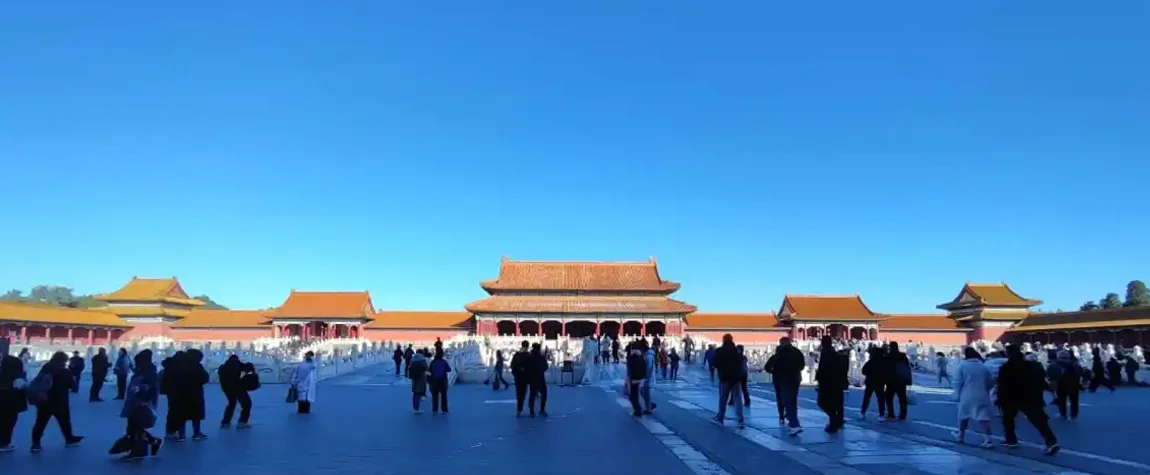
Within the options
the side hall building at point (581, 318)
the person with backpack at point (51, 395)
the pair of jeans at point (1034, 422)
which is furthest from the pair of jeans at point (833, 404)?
the side hall building at point (581, 318)

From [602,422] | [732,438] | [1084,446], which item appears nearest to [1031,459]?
[1084,446]

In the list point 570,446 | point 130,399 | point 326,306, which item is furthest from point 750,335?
point 130,399

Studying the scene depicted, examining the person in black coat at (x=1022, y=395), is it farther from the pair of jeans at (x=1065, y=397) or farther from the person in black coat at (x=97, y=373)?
the person in black coat at (x=97, y=373)

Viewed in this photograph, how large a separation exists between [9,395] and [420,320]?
48414mm

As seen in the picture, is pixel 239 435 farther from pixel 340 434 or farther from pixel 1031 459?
pixel 1031 459

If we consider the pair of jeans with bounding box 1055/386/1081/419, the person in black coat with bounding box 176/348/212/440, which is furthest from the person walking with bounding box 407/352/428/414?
the pair of jeans with bounding box 1055/386/1081/419

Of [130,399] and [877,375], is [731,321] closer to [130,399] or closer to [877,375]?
[877,375]

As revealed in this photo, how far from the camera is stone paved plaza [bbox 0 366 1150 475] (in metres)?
7.90

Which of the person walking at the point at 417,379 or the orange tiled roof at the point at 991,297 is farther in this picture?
the orange tiled roof at the point at 991,297

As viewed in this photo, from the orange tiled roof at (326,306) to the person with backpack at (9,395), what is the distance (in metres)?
47.9

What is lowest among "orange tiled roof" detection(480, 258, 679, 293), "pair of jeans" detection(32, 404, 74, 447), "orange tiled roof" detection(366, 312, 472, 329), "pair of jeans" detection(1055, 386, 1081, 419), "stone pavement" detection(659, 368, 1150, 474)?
"stone pavement" detection(659, 368, 1150, 474)

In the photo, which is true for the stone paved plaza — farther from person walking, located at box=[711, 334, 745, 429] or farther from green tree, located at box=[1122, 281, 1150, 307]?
green tree, located at box=[1122, 281, 1150, 307]

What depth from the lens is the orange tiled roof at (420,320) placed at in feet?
184

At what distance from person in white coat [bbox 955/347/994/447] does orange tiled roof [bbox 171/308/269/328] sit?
5496 cm
